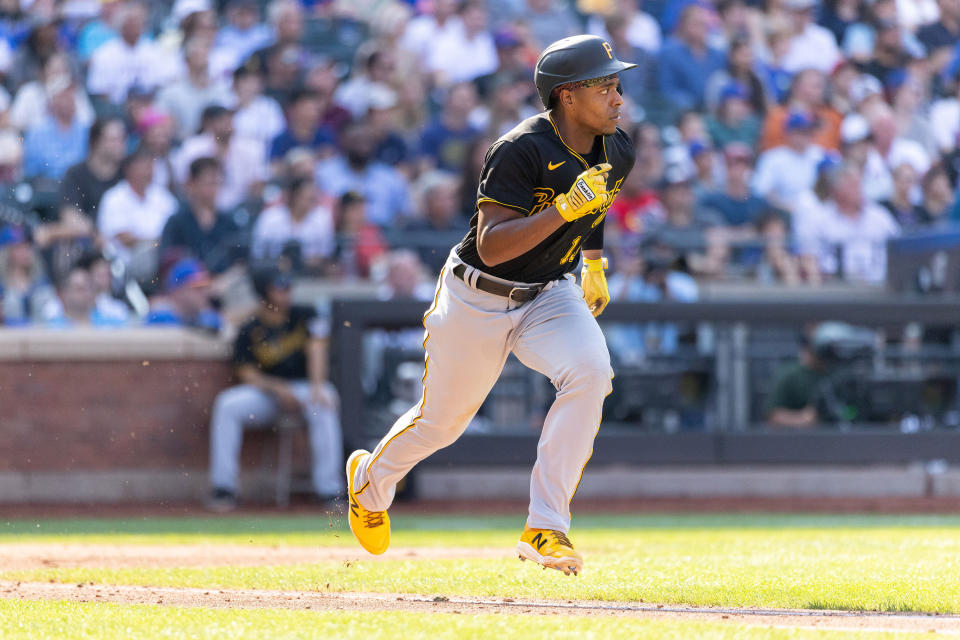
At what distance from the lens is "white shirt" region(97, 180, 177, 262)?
36.7ft

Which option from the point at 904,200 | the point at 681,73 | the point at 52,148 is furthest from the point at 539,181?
the point at 681,73

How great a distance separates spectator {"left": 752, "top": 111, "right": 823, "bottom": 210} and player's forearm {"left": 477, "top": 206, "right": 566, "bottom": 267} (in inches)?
333

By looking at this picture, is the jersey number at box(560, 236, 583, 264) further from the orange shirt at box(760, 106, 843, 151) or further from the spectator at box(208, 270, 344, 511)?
the orange shirt at box(760, 106, 843, 151)

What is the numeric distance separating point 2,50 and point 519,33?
5214 mm

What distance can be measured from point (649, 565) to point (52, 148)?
7776mm

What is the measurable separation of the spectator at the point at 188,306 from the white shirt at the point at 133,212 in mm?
653

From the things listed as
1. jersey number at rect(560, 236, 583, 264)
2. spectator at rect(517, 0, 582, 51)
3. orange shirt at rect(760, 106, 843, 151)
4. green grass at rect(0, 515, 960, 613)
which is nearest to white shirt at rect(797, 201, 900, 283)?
orange shirt at rect(760, 106, 843, 151)

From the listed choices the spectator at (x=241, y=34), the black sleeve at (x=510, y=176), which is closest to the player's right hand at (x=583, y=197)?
the black sleeve at (x=510, y=176)

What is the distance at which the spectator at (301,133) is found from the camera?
1222 centimetres

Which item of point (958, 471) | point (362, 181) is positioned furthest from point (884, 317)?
point (362, 181)

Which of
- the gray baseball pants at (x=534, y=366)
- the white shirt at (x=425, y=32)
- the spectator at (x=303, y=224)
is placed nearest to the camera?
the gray baseball pants at (x=534, y=366)

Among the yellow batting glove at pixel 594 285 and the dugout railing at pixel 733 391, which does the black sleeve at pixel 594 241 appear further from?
the dugout railing at pixel 733 391

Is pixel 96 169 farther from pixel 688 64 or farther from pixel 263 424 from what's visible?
pixel 688 64

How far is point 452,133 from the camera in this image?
12578 mm
